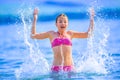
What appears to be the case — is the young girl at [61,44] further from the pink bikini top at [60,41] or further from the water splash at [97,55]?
the water splash at [97,55]

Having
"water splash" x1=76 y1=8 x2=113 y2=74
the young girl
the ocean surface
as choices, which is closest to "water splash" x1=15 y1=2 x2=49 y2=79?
the ocean surface

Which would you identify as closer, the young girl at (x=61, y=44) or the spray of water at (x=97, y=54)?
the young girl at (x=61, y=44)

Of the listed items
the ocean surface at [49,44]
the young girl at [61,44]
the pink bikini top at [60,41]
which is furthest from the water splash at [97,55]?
the pink bikini top at [60,41]

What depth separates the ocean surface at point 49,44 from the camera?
318cm

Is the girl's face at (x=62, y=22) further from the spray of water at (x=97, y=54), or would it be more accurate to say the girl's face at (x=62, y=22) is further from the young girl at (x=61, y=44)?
the spray of water at (x=97, y=54)

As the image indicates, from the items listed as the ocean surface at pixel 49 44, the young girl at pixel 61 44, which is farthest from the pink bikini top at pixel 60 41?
the ocean surface at pixel 49 44

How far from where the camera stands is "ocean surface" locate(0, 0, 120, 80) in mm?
3178

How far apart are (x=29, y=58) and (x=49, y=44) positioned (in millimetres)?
429

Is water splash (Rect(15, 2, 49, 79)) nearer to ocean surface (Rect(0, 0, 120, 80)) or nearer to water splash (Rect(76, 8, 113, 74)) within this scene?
ocean surface (Rect(0, 0, 120, 80))

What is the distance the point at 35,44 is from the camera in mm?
3738

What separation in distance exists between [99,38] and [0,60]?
3.20 ft

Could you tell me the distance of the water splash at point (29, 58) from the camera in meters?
3.22

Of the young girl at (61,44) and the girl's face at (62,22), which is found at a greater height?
the girl's face at (62,22)

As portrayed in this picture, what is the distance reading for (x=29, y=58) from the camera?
11.7ft
